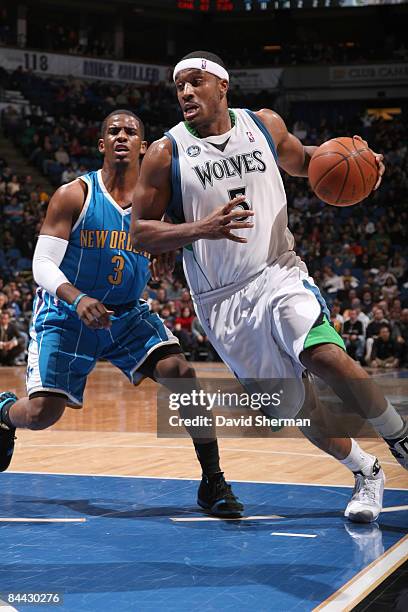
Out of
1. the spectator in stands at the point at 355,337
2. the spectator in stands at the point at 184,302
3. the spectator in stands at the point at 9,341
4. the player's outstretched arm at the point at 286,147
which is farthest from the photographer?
the spectator in stands at the point at 184,302

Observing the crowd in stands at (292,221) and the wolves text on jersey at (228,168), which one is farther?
the crowd in stands at (292,221)

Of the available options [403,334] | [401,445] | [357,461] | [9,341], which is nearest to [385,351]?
[403,334]

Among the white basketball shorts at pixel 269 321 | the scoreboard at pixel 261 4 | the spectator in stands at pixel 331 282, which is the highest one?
the scoreboard at pixel 261 4

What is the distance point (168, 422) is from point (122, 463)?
1.85 metres

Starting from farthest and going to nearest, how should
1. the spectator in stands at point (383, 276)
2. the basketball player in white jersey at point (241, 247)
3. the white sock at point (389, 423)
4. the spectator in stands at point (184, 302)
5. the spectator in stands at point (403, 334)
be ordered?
1. the spectator in stands at point (383, 276)
2. the spectator in stands at point (184, 302)
3. the spectator in stands at point (403, 334)
4. the white sock at point (389, 423)
5. the basketball player in white jersey at point (241, 247)

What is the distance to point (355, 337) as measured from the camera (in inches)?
579

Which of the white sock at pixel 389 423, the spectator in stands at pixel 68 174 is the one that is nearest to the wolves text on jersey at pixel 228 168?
the white sock at pixel 389 423

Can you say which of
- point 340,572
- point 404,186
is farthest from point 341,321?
point 340,572

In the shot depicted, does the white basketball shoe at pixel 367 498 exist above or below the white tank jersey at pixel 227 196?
below

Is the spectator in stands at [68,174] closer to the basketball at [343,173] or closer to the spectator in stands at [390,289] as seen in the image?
the spectator in stands at [390,289]

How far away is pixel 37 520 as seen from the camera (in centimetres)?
466

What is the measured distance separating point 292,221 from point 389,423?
16.4 meters

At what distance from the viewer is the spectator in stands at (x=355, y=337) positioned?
14.7m

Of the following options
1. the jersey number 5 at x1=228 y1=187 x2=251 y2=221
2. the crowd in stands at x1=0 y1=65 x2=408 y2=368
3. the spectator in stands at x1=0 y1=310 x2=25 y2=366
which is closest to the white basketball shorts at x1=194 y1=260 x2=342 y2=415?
the jersey number 5 at x1=228 y1=187 x2=251 y2=221
